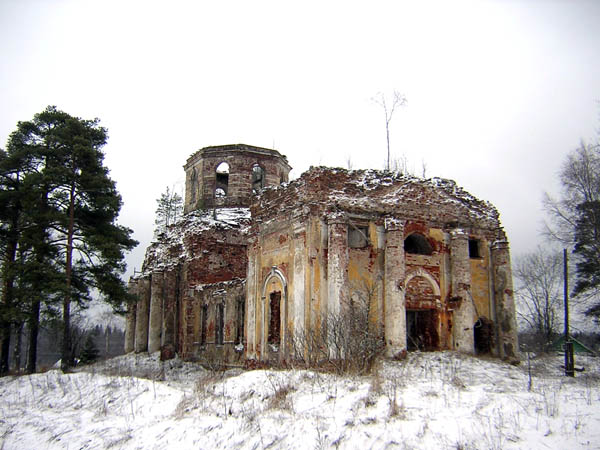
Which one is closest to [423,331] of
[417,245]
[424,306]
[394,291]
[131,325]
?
[424,306]

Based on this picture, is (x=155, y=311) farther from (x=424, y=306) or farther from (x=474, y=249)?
(x=474, y=249)

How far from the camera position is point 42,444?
9156 millimetres

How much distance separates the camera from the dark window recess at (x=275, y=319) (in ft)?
50.6

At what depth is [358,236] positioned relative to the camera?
1454 cm

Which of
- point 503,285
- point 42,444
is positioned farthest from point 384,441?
point 503,285

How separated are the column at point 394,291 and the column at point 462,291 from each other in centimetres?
190

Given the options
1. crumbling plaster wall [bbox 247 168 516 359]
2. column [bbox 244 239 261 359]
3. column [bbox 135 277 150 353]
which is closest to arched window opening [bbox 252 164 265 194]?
column [bbox 135 277 150 353]

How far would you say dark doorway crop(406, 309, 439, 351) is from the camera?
576 inches

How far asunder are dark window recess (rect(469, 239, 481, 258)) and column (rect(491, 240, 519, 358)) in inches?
17.2

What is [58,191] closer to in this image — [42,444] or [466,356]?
[42,444]

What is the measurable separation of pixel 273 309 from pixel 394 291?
384 cm

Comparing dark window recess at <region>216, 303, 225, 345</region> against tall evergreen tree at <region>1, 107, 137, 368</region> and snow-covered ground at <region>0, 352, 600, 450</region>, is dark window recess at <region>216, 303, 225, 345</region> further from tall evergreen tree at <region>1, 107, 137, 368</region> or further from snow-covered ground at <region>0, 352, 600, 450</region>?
snow-covered ground at <region>0, 352, 600, 450</region>

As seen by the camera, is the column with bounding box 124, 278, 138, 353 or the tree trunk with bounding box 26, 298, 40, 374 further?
the column with bounding box 124, 278, 138, 353

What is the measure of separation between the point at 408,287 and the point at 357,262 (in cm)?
169
